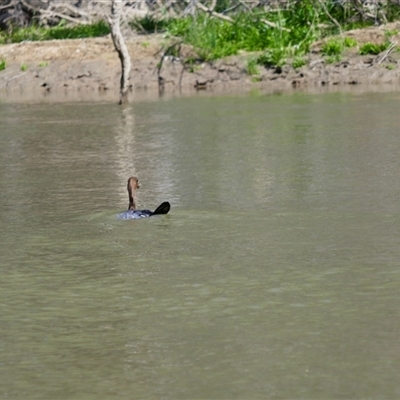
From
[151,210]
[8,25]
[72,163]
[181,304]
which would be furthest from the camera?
[8,25]

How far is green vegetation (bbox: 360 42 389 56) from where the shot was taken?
23094 millimetres

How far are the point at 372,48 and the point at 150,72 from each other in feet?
14.6

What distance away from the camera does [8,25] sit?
95.9 feet

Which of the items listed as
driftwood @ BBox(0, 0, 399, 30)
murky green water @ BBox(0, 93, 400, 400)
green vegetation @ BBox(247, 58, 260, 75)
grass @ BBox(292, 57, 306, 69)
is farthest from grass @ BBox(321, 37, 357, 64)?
murky green water @ BBox(0, 93, 400, 400)

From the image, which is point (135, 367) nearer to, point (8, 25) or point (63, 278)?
point (63, 278)

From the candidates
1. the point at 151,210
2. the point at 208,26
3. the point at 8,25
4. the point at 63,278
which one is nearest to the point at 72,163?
the point at 151,210

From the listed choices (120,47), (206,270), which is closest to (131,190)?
(206,270)

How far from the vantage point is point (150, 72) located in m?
24.4

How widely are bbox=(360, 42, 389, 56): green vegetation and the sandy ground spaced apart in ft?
0.45

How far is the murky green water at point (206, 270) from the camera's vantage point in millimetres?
5902

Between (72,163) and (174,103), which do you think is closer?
(72,163)

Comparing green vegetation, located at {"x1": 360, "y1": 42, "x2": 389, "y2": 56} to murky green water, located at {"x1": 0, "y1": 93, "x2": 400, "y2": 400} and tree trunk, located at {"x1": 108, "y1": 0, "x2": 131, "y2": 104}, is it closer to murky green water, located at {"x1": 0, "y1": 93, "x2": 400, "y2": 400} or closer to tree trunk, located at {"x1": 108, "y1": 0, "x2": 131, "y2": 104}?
tree trunk, located at {"x1": 108, "y1": 0, "x2": 131, "y2": 104}

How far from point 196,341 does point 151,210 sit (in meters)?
4.18

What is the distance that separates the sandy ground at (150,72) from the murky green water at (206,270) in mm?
7367
